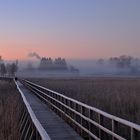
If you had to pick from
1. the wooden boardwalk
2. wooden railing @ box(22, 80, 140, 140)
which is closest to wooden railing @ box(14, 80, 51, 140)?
the wooden boardwalk

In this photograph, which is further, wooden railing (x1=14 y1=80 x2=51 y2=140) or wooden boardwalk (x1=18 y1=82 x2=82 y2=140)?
wooden boardwalk (x1=18 y1=82 x2=82 y2=140)

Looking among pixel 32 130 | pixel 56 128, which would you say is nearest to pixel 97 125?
pixel 32 130

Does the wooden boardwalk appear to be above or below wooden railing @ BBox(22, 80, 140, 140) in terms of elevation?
below

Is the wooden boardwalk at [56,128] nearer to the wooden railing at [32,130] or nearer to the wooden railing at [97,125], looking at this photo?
the wooden railing at [97,125]

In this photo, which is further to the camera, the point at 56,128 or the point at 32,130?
the point at 56,128

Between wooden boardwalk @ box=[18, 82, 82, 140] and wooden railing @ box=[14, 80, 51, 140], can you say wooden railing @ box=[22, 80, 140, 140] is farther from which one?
wooden railing @ box=[14, 80, 51, 140]

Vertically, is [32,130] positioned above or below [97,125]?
below

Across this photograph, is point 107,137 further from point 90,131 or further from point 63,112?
point 63,112

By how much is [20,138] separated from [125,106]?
26.3 feet

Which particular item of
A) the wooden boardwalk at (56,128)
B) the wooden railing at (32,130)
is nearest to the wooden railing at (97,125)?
the wooden boardwalk at (56,128)

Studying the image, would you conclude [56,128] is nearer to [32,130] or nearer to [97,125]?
[32,130]

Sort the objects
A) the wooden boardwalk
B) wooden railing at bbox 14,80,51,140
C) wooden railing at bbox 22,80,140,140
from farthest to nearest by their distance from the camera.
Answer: the wooden boardwalk → wooden railing at bbox 14,80,51,140 → wooden railing at bbox 22,80,140,140

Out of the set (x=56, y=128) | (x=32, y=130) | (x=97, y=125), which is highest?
(x=97, y=125)

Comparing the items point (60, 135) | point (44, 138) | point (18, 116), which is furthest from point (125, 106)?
point (44, 138)
